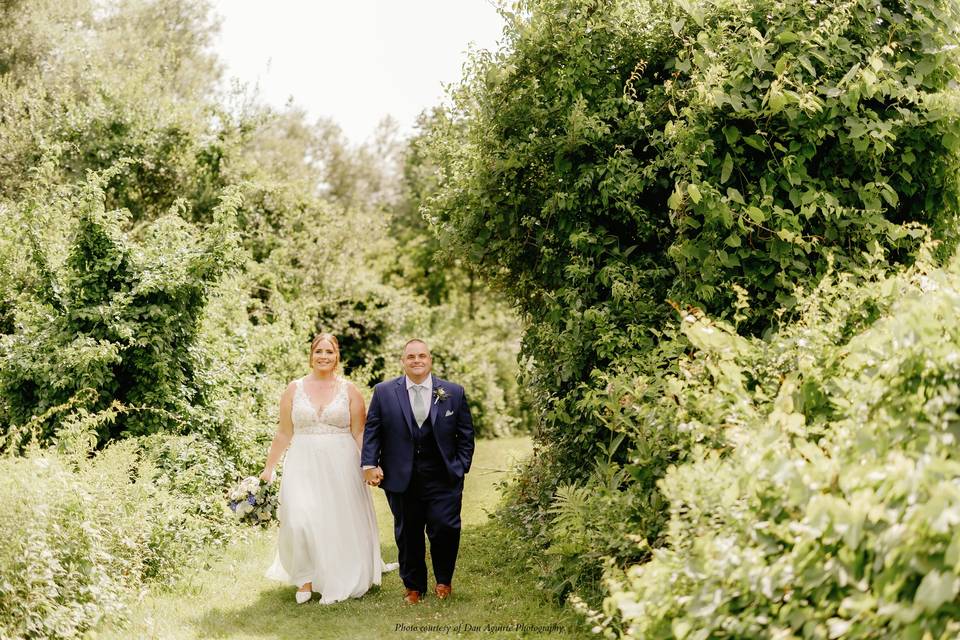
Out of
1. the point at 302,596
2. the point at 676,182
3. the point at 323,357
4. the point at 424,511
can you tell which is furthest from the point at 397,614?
the point at 676,182

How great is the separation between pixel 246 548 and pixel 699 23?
6.42m

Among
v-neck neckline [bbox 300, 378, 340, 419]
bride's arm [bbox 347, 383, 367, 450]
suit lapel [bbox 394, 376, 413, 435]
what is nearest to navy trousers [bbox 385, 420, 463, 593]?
suit lapel [bbox 394, 376, 413, 435]

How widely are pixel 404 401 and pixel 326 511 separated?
1.21 meters

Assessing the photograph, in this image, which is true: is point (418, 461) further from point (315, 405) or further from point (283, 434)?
point (283, 434)

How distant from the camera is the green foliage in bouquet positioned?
314cm

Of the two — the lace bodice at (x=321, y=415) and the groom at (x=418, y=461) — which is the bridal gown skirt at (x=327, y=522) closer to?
the lace bodice at (x=321, y=415)

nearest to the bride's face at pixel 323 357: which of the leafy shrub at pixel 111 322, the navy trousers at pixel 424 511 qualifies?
the navy trousers at pixel 424 511

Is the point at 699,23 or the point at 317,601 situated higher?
the point at 699,23

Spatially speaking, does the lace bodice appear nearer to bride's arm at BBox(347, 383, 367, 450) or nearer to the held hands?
bride's arm at BBox(347, 383, 367, 450)

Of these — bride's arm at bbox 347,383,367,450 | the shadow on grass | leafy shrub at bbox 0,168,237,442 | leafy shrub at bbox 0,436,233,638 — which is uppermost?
leafy shrub at bbox 0,168,237,442

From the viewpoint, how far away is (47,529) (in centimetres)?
597

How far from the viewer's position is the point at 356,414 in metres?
7.79

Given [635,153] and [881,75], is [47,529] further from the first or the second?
[881,75]

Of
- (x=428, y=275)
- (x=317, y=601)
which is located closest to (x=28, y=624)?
(x=317, y=601)
